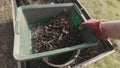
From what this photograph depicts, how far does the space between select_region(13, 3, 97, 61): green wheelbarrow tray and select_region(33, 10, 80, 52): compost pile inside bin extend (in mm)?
45

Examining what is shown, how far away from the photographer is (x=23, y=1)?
9.23ft

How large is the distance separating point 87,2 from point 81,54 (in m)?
1.08

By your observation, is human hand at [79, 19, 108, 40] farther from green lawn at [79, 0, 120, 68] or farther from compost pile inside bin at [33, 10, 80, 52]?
green lawn at [79, 0, 120, 68]

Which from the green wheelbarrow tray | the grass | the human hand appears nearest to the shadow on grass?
the grass

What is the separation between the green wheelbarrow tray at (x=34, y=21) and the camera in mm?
1773

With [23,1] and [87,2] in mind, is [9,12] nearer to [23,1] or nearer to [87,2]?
[23,1]

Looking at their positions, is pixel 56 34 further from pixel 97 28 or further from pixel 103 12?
pixel 103 12

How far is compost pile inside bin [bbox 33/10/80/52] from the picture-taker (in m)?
1.96

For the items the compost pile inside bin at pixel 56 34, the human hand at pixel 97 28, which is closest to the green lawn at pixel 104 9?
the compost pile inside bin at pixel 56 34

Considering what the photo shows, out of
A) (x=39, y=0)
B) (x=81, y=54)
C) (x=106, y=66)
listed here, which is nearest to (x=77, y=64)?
(x=81, y=54)

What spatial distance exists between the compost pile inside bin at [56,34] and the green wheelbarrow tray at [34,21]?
45 mm

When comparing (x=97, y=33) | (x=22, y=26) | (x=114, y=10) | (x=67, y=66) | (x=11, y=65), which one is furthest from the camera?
(x=114, y=10)

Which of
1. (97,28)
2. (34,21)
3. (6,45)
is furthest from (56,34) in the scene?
(6,45)

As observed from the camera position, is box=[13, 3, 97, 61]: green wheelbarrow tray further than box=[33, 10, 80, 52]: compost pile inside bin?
No
